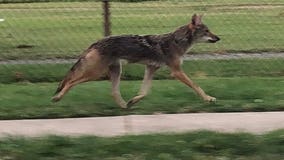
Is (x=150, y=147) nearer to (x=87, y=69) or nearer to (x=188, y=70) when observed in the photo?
(x=87, y=69)

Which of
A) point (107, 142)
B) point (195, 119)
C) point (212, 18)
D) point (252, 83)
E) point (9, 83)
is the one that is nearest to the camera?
point (107, 142)

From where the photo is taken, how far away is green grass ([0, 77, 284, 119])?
28.1 feet

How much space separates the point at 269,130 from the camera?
737cm

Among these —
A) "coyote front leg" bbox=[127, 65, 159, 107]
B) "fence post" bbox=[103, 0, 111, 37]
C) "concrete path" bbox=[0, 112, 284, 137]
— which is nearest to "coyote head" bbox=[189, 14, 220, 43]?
"coyote front leg" bbox=[127, 65, 159, 107]

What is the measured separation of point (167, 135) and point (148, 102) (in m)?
2.19

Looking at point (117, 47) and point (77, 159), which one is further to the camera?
point (117, 47)

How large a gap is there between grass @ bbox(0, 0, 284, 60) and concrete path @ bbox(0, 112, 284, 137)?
5826 mm

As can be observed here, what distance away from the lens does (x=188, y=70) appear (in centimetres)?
1199

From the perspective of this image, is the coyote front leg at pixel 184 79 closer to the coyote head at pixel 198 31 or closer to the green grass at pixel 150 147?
the coyote head at pixel 198 31

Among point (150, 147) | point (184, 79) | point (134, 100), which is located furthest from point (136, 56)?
point (150, 147)

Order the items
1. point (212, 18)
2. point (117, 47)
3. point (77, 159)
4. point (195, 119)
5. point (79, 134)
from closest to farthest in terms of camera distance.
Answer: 1. point (77, 159)
2. point (79, 134)
3. point (195, 119)
4. point (117, 47)
5. point (212, 18)

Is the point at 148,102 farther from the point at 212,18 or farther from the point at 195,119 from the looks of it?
the point at 212,18

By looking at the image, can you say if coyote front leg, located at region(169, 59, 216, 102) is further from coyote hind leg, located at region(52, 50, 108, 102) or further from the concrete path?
coyote hind leg, located at region(52, 50, 108, 102)

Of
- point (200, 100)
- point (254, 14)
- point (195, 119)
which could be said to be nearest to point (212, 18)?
point (254, 14)
